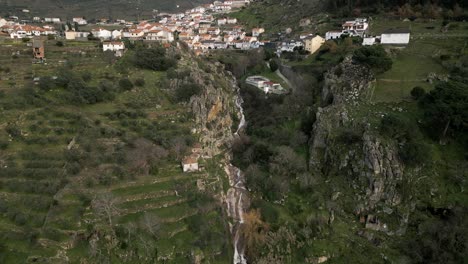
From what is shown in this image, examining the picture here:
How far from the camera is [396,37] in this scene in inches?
2298

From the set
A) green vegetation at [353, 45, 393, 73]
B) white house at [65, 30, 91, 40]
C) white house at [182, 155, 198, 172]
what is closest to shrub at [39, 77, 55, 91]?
white house at [182, 155, 198, 172]

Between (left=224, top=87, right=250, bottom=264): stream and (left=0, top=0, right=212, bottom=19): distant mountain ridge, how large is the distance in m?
121

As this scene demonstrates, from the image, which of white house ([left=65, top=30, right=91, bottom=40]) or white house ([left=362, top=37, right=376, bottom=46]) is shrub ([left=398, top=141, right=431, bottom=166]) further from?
white house ([left=65, top=30, right=91, bottom=40])

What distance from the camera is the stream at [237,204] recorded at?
33.6 metres

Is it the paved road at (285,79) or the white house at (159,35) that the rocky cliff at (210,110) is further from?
the white house at (159,35)

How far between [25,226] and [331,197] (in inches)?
1158

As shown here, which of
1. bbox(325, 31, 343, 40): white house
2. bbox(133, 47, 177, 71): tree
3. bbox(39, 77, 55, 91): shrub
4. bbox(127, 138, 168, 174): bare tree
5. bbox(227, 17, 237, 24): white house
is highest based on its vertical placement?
bbox(227, 17, 237, 24): white house

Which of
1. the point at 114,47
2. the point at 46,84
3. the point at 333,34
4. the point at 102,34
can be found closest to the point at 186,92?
the point at 46,84

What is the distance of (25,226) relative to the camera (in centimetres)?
2892

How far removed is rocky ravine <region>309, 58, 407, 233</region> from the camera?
34594 millimetres

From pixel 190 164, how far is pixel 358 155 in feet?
62.5

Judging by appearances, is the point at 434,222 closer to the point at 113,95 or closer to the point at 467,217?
the point at 467,217

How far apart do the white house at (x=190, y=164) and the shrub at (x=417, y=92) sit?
93.2 ft

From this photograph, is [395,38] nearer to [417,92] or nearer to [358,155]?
[417,92]
